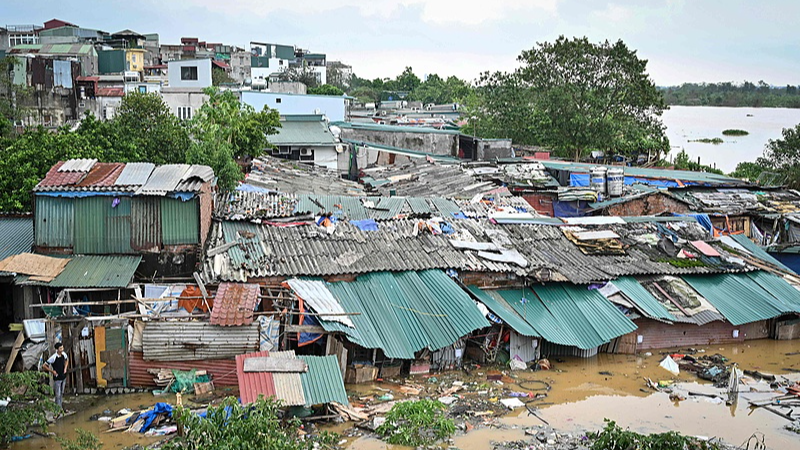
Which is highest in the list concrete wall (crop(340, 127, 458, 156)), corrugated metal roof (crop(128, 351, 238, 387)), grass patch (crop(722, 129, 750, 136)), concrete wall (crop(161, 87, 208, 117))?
concrete wall (crop(161, 87, 208, 117))

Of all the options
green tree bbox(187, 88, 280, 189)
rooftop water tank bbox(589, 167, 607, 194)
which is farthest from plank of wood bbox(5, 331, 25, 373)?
rooftop water tank bbox(589, 167, 607, 194)

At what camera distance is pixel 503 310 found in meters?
13.1

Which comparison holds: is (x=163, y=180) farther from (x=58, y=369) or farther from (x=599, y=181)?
(x=599, y=181)

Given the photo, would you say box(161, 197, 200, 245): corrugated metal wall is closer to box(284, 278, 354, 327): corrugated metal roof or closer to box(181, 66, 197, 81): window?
box(284, 278, 354, 327): corrugated metal roof

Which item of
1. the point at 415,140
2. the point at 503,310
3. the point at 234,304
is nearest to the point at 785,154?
the point at 415,140

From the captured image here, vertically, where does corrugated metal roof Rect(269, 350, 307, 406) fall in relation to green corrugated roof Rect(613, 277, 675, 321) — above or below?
below

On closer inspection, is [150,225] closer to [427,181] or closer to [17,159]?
[17,159]

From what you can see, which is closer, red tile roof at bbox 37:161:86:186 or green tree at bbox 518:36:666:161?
red tile roof at bbox 37:161:86:186

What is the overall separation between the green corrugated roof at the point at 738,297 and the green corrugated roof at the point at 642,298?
4.24 feet

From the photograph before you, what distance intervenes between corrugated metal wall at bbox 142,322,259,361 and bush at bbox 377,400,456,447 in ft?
8.72

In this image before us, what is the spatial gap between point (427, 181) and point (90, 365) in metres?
14.5

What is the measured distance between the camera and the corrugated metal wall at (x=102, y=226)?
12.3m

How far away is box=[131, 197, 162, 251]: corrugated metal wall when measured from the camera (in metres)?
12.5

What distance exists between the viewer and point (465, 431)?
32.7 feet
